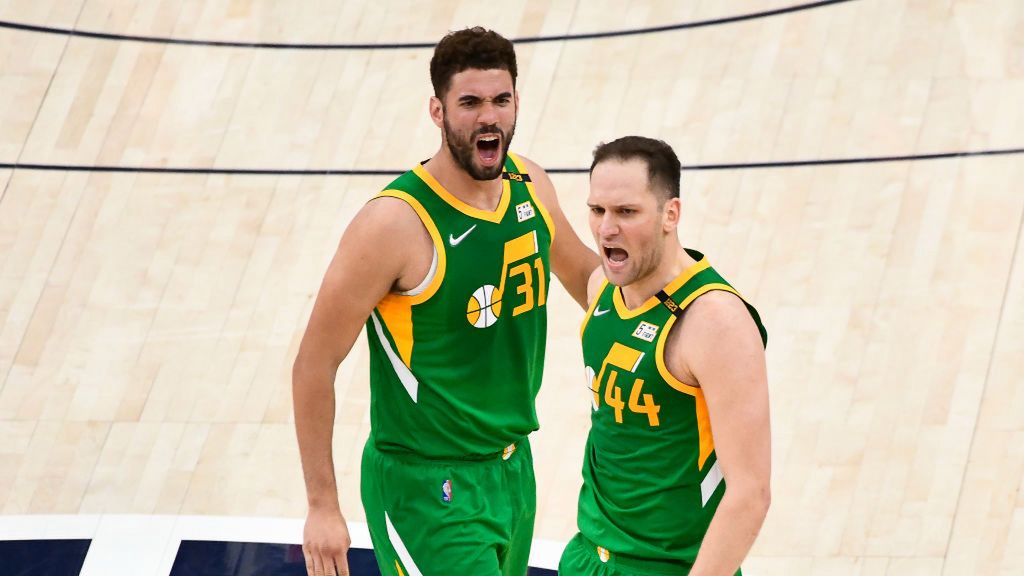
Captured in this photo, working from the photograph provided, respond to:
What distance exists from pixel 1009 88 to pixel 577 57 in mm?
2433

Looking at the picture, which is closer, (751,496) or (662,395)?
(751,496)

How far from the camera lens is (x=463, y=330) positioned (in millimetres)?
3701

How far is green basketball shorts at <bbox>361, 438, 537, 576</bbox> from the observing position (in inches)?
148

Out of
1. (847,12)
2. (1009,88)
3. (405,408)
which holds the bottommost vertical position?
(405,408)

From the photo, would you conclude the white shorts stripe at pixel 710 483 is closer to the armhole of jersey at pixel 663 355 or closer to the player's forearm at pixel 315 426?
the armhole of jersey at pixel 663 355

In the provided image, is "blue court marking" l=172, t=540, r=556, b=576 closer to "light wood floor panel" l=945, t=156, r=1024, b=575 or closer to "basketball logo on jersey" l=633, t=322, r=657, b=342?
"light wood floor panel" l=945, t=156, r=1024, b=575

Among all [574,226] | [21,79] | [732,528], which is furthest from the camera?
[21,79]

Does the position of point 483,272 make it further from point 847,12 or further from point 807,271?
point 847,12

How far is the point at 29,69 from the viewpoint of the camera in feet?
27.7

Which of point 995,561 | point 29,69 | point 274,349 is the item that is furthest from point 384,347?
point 29,69

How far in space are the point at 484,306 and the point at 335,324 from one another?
41 cm

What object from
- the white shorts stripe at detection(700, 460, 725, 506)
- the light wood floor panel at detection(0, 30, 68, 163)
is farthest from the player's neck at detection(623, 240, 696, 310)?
the light wood floor panel at detection(0, 30, 68, 163)

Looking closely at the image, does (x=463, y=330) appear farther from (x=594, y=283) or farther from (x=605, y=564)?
(x=605, y=564)

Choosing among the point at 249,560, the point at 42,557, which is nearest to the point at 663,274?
the point at 249,560
